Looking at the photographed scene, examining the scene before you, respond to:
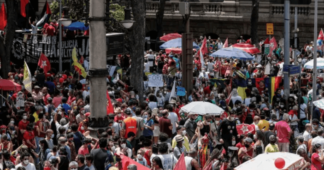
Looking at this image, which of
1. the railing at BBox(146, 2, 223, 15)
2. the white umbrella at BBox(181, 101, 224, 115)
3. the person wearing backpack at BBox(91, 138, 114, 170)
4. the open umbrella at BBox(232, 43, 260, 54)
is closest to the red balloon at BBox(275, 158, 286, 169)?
the person wearing backpack at BBox(91, 138, 114, 170)

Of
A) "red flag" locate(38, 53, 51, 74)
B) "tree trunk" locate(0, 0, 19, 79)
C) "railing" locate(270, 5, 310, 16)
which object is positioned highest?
"railing" locate(270, 5, 310, 16)

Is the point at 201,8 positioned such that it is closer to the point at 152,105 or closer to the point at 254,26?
the point at 254,26

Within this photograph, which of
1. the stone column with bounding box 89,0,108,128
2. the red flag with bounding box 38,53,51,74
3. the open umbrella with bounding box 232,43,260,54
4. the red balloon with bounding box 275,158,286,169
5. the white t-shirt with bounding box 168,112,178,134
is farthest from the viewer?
the open umbrella with bounding box 232,43,260,54

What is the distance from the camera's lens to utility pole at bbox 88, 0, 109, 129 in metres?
13.6

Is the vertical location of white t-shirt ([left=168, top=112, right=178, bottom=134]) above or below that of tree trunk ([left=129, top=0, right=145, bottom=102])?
below

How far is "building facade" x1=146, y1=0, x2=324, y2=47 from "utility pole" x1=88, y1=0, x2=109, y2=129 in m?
32.6

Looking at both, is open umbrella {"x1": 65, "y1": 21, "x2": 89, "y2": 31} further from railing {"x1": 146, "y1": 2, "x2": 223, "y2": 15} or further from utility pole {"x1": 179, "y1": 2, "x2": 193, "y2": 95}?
railing {"x1": 146, "y1": 2, "x2": 223, "y2": 15}

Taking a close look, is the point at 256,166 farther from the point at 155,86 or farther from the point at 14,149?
the point at 155,86

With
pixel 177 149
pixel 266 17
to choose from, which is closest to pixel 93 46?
pixel 177 149

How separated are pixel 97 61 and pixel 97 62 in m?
0.02

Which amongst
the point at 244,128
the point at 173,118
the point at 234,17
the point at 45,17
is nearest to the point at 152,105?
the point at 173,118

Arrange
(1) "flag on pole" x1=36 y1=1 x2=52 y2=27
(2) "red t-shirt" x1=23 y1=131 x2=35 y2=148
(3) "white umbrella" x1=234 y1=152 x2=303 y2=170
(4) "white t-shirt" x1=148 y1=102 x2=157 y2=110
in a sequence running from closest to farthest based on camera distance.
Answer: (3) "white umbrella" x1=234 y1=152 x2=303 y2=170 < (2) "red t-shirt" x1=23 y1=131 x2=35 y2=148 < (4) "white t-shirt" x1=148 y1=102 x2=157 y2=110 < (1) "flag on pole" x1=36 y1=1 x2=52 y2=27

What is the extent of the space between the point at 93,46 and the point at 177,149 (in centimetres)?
310

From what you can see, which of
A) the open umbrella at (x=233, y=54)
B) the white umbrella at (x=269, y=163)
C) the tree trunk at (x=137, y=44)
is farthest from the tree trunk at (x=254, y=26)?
the white umbrella at (x=269, y=163)
